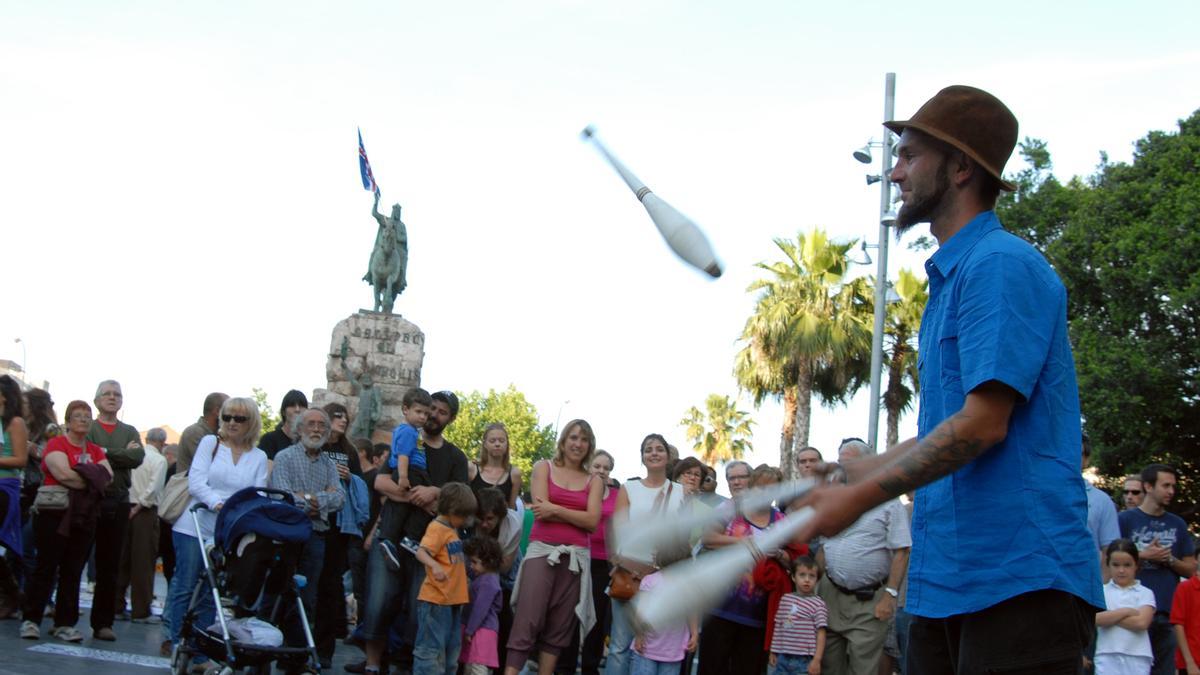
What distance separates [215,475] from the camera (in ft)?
27.7

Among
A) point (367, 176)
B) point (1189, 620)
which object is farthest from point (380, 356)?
point (1189, 620)

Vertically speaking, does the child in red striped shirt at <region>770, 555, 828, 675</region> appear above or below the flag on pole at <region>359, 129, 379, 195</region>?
below

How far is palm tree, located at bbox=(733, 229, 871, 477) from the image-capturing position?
30.7 m

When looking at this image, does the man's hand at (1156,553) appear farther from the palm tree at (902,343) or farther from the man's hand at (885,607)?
the palm tree at (902,343)

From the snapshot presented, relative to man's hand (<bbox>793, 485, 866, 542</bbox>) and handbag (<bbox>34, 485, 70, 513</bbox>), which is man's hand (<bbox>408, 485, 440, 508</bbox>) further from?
man's hand (<bbox>793, 485, 866, 542</bbox>)

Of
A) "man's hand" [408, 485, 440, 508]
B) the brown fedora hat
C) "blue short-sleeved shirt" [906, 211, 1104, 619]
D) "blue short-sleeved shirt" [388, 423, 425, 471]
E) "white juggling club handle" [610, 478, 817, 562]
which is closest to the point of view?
"blue short-sleeved shirt" [906, 211, 1104, 619]

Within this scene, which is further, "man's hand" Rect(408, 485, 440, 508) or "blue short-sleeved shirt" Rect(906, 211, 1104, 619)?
"man's hand" Rect(408, 485, 440, 508)

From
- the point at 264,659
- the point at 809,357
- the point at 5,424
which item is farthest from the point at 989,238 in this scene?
the point at 809,357

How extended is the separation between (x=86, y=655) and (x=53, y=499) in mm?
1317

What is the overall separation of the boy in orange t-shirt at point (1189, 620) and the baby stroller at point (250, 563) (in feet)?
19.8

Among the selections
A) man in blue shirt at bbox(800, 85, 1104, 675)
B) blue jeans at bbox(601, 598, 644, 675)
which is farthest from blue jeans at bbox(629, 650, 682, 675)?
man in blue shirt at bbox(800, 85, 1104, 675)

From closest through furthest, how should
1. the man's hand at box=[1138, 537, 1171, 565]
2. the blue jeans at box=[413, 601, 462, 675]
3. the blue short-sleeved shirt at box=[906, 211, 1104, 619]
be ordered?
the blue short-sleeved shirt at box=[906, 211, 1104, 619] → the blue jeans at box=[413, 601, 462, 675] → the man's hand at box=[1138, 537, 1171, 565]

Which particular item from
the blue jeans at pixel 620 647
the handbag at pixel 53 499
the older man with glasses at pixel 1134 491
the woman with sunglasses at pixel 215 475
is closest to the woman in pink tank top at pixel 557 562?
the blue jeans at pixel 620 647

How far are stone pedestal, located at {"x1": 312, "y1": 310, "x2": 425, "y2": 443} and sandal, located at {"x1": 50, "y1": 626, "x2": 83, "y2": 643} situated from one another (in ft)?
34.9
